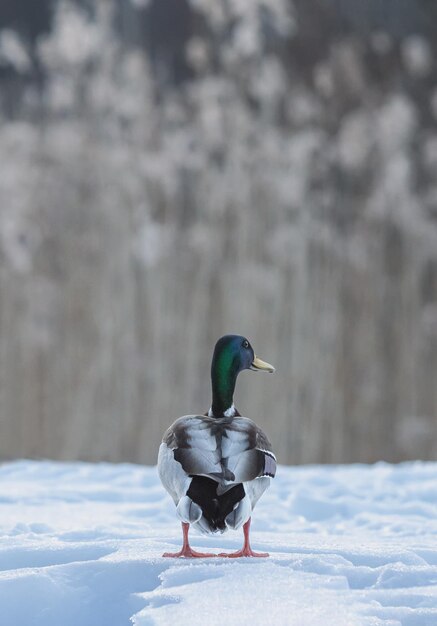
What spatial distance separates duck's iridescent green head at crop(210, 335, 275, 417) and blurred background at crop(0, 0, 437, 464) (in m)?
3.86

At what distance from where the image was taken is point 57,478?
4719 millimetres

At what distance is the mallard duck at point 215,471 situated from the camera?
7.68 ft

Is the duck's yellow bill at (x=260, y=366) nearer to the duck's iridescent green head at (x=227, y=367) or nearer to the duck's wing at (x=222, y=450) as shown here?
the duck's iridescent green head at (x=227, y=367)

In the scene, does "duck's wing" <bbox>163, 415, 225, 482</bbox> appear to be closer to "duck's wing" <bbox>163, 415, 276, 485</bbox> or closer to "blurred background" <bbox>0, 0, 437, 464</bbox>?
"duck's wing" <bbox>163, 415, 276, 485</bbox>

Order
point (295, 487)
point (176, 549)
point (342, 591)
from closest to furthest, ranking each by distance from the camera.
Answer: point (342, 591) < point (176, 549) < point (295, 487)

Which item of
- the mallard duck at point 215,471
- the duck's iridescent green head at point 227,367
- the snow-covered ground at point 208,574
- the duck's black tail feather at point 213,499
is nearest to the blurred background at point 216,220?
the snow-covered ground at point 208,574

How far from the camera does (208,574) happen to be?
2.28 m

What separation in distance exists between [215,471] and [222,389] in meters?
0.50

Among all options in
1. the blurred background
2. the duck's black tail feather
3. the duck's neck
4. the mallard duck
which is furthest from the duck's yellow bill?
the blurred background

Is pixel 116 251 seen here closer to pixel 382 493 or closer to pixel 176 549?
pixel 382 493

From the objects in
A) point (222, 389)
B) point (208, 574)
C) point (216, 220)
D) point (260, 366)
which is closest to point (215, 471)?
point (208, 574)

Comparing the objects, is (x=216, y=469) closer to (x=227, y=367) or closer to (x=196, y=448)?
(x=196, y=448)

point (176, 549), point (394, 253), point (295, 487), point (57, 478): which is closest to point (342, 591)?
point (176, 549)

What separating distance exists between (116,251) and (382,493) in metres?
3.34
